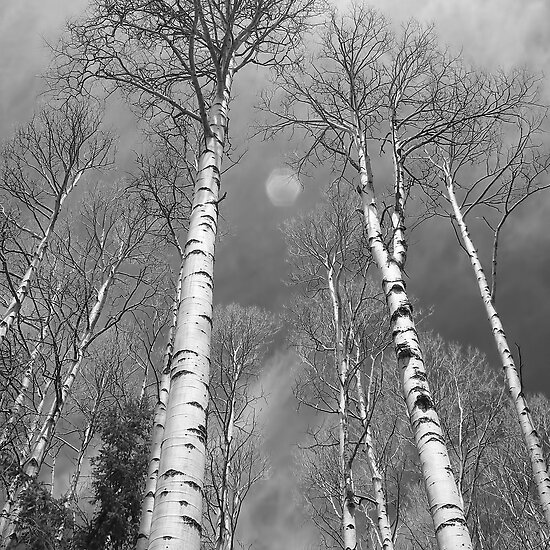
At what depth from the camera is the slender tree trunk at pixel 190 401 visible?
7.53ft

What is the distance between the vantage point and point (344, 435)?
6.93 metres

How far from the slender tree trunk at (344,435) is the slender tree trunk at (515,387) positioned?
2.13 meters

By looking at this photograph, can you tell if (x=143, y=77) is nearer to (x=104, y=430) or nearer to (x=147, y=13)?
(x=147, y=13)

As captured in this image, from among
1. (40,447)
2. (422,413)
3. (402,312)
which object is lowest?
(422,413)

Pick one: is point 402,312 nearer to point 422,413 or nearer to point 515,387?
point 422,413

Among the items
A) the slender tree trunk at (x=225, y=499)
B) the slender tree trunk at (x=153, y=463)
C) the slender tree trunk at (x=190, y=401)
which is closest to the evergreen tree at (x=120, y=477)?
the slender tree trunk at (x=225, y=499)

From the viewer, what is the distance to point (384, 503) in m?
7.02

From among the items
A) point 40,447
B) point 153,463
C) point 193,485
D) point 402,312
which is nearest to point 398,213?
point 402,312

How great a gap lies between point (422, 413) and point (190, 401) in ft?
5.71

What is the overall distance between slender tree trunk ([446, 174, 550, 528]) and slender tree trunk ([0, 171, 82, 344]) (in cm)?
665

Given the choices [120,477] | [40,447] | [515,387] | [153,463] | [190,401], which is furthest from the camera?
[120,477]

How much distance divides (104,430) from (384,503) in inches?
204

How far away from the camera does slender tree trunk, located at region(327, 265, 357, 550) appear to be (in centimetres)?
588

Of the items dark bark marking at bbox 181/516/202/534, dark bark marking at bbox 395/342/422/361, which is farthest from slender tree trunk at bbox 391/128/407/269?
dark bark marking at bbox 181/516/202/534
